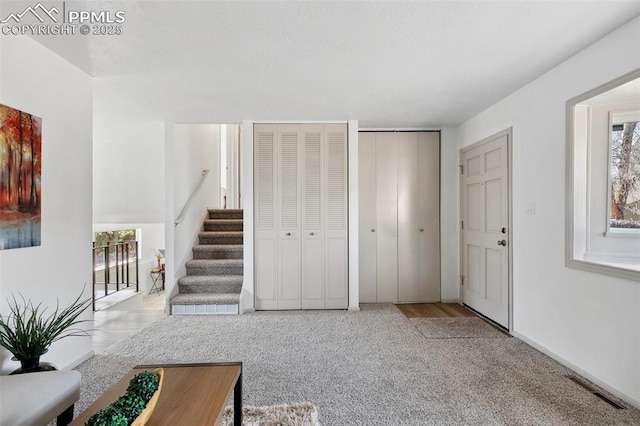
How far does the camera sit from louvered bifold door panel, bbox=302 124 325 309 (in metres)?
4.21

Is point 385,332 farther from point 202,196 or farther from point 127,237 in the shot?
point 127,237

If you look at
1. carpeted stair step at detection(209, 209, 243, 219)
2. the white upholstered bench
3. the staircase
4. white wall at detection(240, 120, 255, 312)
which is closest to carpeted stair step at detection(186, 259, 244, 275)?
the staircase

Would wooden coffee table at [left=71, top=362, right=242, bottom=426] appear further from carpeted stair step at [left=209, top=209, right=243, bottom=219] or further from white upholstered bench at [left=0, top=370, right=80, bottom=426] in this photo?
carpeted stair step at [left=209, top=209, right=243, bottom=219]

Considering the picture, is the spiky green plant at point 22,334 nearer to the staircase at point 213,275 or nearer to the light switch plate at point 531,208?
the staircase at point 213,275

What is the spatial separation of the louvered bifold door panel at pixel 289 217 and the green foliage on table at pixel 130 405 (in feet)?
9.52

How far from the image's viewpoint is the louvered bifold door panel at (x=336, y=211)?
13.8 ft

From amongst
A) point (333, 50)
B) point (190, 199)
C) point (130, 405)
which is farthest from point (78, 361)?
point (333, 50)

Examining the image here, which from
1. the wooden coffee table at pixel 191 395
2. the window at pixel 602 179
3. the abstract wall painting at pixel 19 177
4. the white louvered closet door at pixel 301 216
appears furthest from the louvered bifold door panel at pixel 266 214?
the window at pixel 602 179

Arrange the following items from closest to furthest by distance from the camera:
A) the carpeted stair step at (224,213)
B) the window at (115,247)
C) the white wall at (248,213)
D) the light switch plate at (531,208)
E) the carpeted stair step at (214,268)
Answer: the light switch plate at (531,208) < the white wall at (248,213) < the carpeted stair step at (214,268) < the carpeted stair step at (224,213) < the window at (115,247)

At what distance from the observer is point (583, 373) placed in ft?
7.88

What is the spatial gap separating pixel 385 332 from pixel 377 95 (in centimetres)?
237

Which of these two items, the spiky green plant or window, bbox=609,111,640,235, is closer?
the spiky green plant

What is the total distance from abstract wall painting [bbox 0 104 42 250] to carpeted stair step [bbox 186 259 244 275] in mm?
2302

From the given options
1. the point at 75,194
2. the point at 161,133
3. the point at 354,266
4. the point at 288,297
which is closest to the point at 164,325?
the point at 288,297
